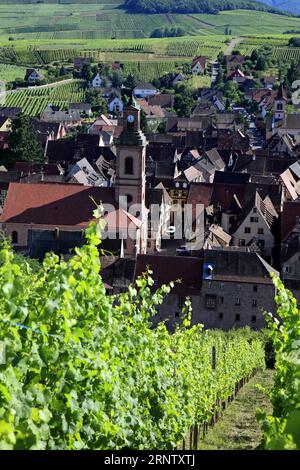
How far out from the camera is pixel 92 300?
483 inches

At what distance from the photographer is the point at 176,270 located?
46938 mm

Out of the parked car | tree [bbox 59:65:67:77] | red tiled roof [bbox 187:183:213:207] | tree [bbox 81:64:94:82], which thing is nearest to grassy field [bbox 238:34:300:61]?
tree [bbox 81:64:94:82]

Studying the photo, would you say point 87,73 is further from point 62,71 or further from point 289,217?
point 289,217

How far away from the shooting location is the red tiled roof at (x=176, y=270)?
4619cm

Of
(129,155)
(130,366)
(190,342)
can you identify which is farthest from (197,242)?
(130,366)

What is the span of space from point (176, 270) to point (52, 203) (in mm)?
11204

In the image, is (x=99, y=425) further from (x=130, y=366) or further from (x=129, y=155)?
(x=129, y=155)

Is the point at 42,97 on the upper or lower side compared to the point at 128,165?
upper

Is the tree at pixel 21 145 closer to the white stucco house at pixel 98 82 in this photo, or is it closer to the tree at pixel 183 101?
the tree at pixel 183 101

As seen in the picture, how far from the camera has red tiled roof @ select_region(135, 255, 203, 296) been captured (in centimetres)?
4619

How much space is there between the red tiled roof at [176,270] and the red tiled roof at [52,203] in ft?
24.2

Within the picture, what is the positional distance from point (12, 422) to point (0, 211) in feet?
164

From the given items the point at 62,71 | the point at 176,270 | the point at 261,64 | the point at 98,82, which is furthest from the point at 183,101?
the point at 176,270

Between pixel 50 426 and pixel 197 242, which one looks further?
pixel 197 242
